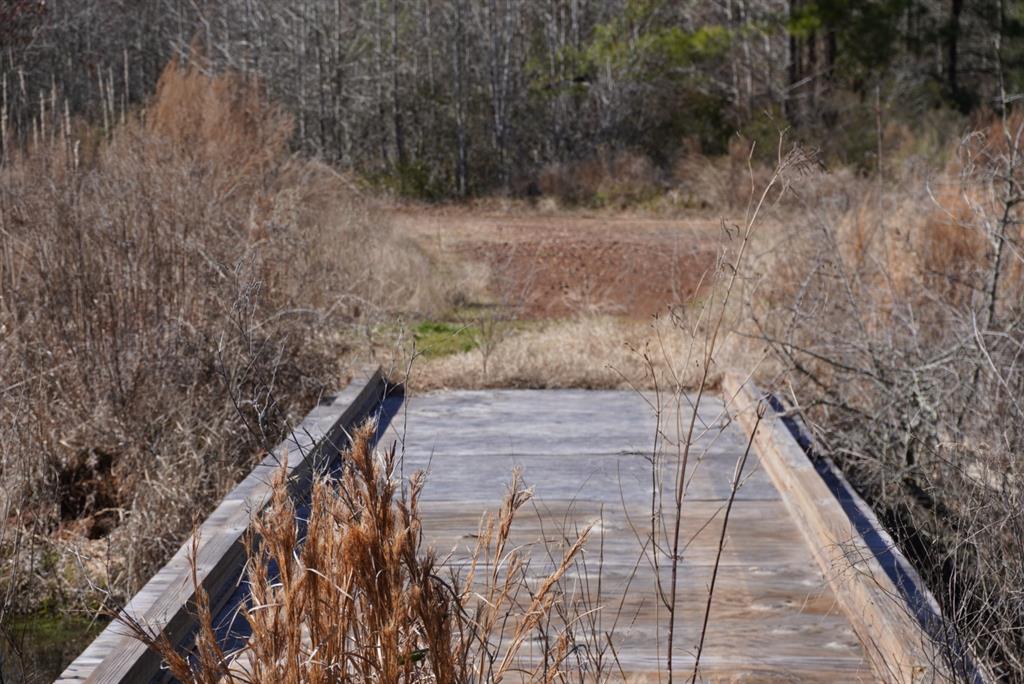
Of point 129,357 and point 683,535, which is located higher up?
point 129,357

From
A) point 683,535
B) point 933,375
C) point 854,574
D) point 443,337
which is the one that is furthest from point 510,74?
point 854,574

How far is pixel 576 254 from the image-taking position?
48.8 ft

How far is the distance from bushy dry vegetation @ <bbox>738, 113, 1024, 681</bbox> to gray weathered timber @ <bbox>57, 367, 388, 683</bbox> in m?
1.66

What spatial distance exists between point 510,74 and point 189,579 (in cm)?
2396

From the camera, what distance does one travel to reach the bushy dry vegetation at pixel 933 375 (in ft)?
11.6

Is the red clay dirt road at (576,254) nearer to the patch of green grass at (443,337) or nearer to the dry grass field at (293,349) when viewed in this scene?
the patch of green grass at (443,337)

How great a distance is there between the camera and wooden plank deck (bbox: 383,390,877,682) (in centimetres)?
343

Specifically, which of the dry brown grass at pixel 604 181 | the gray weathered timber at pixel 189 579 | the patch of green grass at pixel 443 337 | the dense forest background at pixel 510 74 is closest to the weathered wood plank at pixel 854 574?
the gray weathered timber at pixel 189 579

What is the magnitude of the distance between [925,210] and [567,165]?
16754mm

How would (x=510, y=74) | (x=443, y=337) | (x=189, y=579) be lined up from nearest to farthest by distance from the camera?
(x=189, y=579) < (x=443, y=337) < (x=510, y=74)

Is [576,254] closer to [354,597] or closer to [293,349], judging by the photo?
[293,349]

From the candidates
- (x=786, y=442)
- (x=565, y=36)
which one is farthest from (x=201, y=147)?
(x=565, y=36)

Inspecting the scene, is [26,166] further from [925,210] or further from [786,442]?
[925,210]

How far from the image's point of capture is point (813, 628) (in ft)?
11.8
